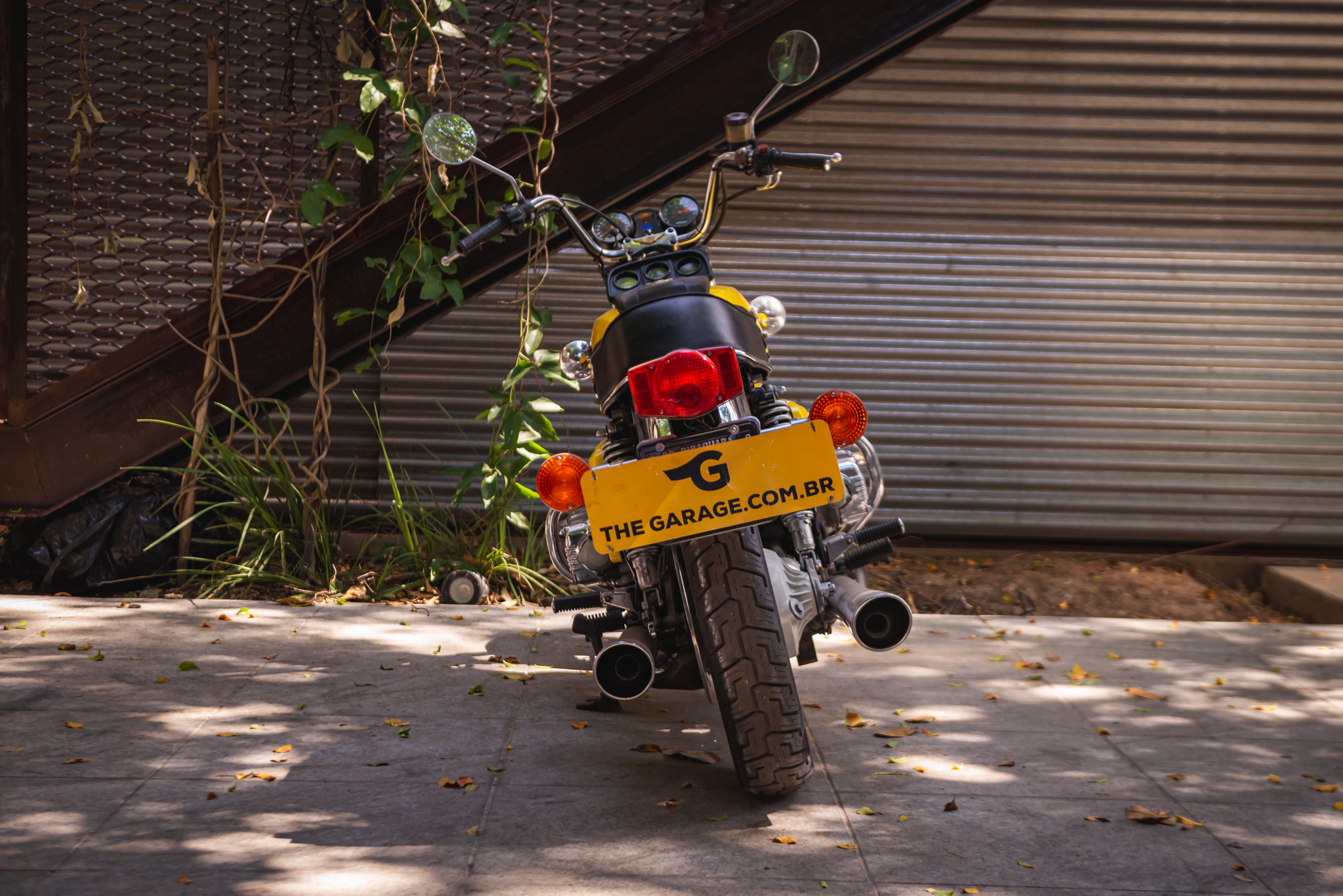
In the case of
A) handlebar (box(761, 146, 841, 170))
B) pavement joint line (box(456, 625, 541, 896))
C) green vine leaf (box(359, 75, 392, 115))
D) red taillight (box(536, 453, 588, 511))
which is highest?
green vine leaf (box(359, 75, 392, 115))

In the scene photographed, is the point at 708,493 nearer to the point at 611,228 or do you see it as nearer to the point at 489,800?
the point at 489,800

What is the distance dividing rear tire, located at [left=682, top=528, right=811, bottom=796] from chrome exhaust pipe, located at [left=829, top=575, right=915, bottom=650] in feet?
0.79

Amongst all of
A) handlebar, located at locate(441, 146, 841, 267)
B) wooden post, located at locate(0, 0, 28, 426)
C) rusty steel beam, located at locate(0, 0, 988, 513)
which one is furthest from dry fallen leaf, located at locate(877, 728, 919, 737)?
wooden post, located at locate(0, 0, 28, 426)

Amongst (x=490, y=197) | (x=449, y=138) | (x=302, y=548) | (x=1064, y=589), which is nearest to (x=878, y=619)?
(x=449, y=138)

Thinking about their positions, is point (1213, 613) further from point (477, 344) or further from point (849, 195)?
point (477, 344)

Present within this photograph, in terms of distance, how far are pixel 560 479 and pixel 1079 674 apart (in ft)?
8.03

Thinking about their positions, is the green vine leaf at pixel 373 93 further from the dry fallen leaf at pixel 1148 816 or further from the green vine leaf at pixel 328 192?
the dry fallen leaf at pixel 1148 816

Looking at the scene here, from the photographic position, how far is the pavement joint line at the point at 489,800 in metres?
2.32

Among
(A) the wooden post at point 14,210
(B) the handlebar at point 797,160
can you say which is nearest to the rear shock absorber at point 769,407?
(B) the handlebar at point 797,160

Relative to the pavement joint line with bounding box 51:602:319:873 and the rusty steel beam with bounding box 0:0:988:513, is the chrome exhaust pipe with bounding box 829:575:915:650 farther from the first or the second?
the rusty steel beam with bounding box 0:0:988:513

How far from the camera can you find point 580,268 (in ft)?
19.1

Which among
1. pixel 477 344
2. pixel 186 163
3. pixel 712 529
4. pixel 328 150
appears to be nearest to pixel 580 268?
pixel 477 344

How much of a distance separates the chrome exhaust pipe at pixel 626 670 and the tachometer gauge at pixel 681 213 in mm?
1377

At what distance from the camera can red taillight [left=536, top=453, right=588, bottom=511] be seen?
9.40 ft
